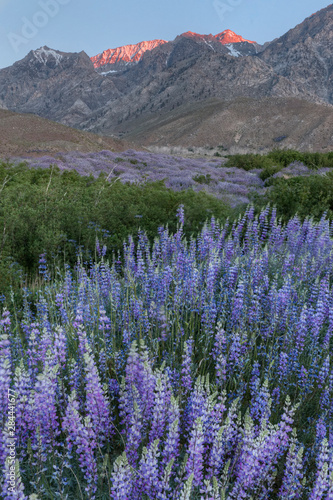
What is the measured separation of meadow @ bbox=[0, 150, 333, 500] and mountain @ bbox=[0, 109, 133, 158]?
92.2 feet

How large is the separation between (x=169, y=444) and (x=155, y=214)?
7.48m

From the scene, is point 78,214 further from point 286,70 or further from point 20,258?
point 286,70

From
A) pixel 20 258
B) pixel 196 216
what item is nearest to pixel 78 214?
pixel 20 258

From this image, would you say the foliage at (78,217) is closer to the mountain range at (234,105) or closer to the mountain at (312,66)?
the mountain range at (234,105)

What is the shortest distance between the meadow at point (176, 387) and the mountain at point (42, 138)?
28.1 m

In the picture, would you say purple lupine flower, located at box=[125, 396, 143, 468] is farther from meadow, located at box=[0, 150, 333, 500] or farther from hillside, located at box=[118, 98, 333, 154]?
hillside, located at box=[118, 98, 333, 154]

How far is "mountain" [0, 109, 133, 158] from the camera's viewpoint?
32.2 meters

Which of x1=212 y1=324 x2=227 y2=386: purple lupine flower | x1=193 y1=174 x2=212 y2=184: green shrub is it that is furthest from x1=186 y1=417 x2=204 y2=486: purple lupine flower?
x1=193 y1=174 x2=212 y2=184: green shrub

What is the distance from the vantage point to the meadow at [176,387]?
196 centimetres

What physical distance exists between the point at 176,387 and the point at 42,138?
4007 centimetres

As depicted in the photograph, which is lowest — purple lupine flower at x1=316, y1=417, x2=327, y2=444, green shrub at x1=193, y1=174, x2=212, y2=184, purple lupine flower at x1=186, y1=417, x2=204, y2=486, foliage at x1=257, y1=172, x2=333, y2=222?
purple lupine flower at x1=316, y1=417, x2=327, y2=444

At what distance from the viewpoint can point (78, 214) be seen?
816cm

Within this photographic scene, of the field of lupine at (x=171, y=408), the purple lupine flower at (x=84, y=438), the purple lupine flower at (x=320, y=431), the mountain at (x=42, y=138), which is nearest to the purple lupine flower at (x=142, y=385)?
the field of lupine at (x=171, y=408)

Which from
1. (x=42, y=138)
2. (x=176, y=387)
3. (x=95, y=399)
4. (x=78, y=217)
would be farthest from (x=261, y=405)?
(x=42, y=138)
